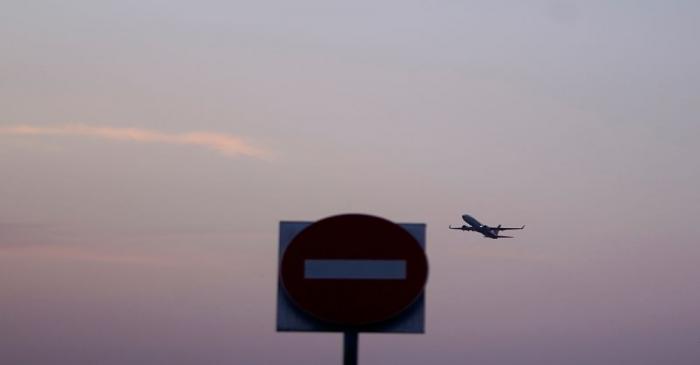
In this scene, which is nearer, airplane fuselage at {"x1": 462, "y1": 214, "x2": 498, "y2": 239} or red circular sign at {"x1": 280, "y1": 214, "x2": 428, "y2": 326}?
red circular sign at {"x1": 280, "y1": 214, "x2": 428, "y2": 326}

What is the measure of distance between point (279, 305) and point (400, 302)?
115cm

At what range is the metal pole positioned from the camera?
10875 millimetres

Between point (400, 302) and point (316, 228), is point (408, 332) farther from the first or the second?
point (316, 228)

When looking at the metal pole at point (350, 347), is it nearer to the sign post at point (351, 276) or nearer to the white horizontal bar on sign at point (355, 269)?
the sign post at point (351, 276)

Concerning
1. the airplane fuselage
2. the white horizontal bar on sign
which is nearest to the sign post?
the white horizontal bar on sign

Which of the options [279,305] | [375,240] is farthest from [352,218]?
[279,305]

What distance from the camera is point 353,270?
10773 millimetres

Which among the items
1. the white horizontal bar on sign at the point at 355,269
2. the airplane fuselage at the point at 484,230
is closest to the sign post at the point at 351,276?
the white horizontal bar on sign at the point at 355,269

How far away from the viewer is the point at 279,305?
35.7 ft

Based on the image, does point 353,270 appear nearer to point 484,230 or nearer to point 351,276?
point 351,276

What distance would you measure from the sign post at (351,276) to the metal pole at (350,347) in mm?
40

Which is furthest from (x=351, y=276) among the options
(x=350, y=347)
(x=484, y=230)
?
(x=484, y=230)

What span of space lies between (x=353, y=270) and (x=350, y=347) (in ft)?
2.48

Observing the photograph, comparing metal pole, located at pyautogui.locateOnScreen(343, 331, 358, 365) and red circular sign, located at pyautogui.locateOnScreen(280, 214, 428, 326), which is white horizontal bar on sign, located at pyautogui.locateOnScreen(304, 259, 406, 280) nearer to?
red circular sign, located at pyautogui.locateOnScreen(280, 214, 428, 326)
